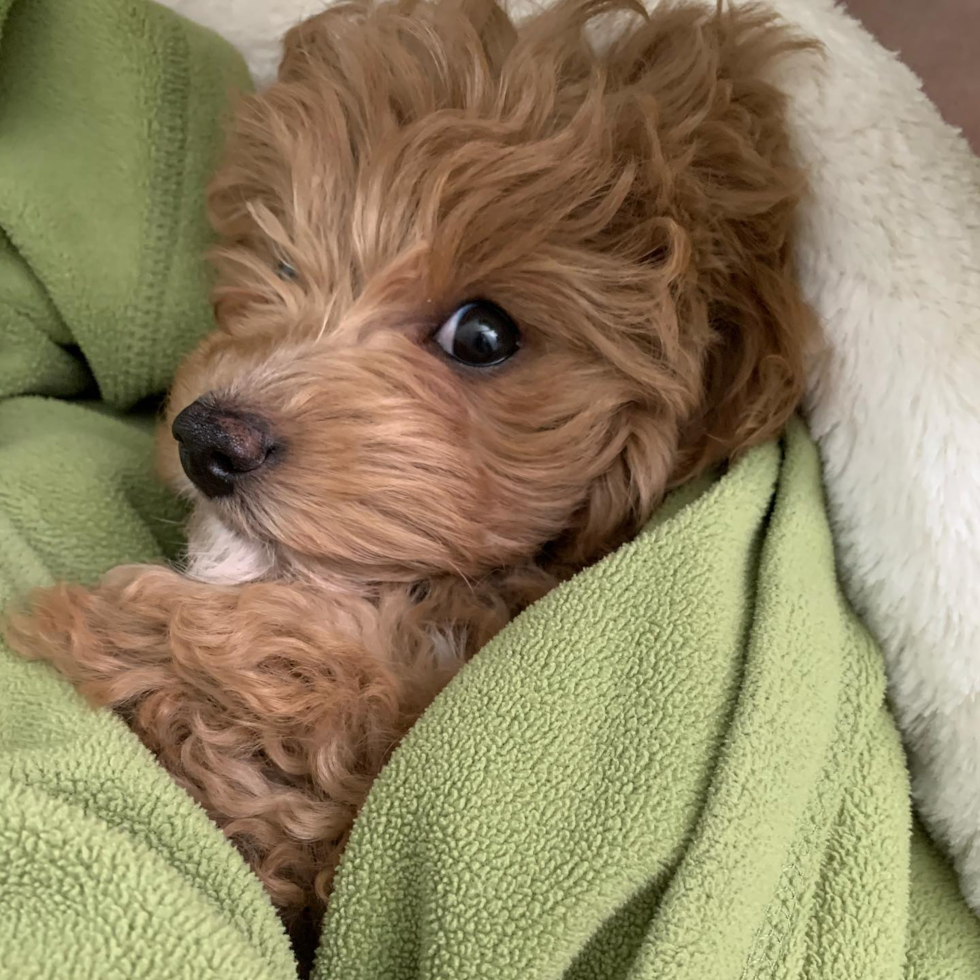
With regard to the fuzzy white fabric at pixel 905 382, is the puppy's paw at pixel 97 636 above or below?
below

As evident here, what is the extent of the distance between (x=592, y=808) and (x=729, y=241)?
0.63 m

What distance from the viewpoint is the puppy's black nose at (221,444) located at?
0.98 meters

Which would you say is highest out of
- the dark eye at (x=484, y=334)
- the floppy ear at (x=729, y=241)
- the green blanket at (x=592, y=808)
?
the floppy ear at (x=729, y=241)

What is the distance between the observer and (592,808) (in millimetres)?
813

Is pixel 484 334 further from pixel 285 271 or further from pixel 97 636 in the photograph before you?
pixel 97 636

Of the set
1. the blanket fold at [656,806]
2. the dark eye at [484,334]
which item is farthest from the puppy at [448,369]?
the blanket fold at [656,806]

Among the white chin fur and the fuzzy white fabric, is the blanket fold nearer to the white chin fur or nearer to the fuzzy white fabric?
the fuzzy white fabric

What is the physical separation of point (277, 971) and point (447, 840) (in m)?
0.16

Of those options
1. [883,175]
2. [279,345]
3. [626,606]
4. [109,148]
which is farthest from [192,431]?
[883,175]

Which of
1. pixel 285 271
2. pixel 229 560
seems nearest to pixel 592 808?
pixel 229 560

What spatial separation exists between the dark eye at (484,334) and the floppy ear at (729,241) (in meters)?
0.19

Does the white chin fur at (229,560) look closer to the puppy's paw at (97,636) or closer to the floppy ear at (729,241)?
the puppy's paw at (97,636)

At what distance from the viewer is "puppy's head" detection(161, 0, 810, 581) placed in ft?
3.31

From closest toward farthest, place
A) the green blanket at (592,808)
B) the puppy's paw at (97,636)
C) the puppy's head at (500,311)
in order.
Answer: the green blanket at (592,808) → the puppy's paw at (97,636) → the puppy's head at (500,311)
